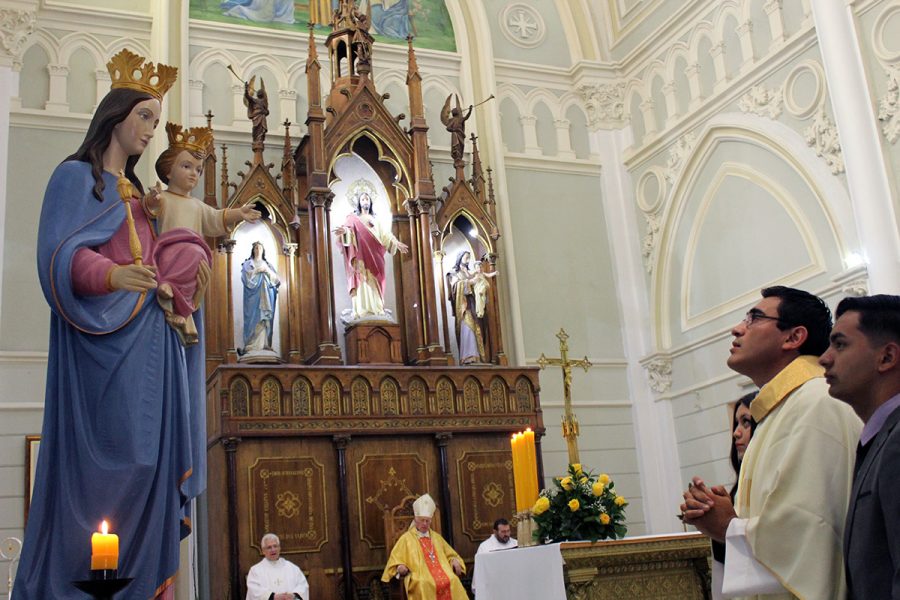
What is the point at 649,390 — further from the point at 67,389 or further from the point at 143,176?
the point at 67,389

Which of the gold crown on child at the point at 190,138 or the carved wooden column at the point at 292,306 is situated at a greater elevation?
the carved wooden column at the point at 292,306

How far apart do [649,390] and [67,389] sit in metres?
9.93

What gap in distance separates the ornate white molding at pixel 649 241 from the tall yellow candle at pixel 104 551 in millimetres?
10266

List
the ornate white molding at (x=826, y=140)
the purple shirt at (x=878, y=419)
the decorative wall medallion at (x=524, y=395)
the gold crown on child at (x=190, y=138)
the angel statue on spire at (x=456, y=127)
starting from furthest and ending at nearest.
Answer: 1. the angel statue on spire at (x=456, y=127)
2. the decorative wall medallion at (x=524, y=395)
3. the ornate white molding at (x=826, y=140)
4. the gold crown on child at (x=190, y=138)
5. the purple shirt at (x=878, y=419)

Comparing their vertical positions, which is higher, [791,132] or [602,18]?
[602,18]

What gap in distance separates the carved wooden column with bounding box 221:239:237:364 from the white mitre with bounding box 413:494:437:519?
2.53 meters

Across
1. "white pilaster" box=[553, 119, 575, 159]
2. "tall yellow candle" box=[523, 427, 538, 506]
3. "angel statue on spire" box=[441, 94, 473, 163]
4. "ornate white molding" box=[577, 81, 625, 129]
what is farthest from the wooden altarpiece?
"tall yellow candle" box=[523, 427, 538, 506]

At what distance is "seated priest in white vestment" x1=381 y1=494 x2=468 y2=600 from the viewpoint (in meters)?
9.16

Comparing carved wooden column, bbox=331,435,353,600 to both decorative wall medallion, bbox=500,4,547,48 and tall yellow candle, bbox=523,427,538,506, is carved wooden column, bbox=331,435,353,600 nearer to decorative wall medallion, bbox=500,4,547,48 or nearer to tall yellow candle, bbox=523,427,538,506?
tall yellow candle, bbox=523,427,538,506

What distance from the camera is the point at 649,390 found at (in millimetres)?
12766

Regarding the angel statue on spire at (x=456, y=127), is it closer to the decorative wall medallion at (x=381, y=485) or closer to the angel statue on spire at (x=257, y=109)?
the angel statue on spire at (x=257, y=109)

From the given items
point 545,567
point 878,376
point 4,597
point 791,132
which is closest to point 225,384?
point 4,597

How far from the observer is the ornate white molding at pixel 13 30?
1091cm

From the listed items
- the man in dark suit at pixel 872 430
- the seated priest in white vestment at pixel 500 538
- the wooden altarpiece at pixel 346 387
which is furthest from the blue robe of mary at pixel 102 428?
the seated priest in white vestment at pixel 500 538
